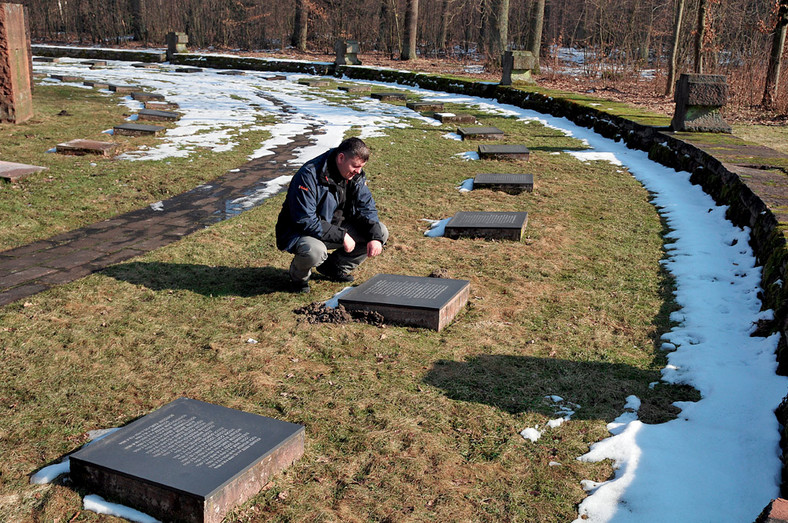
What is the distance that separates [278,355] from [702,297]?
320cm

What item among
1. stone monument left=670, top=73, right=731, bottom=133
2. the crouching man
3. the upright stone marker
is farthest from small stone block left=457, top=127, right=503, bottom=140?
the crouching man

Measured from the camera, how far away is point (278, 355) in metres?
4.17

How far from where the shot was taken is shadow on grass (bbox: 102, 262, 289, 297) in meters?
5.17

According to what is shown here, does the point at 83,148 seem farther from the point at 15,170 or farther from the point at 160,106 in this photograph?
the point at 160,106

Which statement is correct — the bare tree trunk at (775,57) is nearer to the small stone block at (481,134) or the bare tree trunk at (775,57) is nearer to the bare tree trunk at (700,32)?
the bare tree trunk at (700,32)

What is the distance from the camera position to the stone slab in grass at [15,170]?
749 cm

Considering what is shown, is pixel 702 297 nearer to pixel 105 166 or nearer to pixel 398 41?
pixel 105 166

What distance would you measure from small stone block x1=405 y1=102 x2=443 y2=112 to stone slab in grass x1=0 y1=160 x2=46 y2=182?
1005cm

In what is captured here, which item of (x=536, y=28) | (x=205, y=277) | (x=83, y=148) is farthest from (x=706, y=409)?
(x=536, y=28)

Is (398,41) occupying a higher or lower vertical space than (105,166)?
higher

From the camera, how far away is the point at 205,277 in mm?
5402

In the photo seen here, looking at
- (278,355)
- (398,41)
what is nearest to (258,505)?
(278,355)

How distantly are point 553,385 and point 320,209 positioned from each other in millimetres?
2120

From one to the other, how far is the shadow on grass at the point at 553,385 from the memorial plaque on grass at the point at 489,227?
8.17 ft
